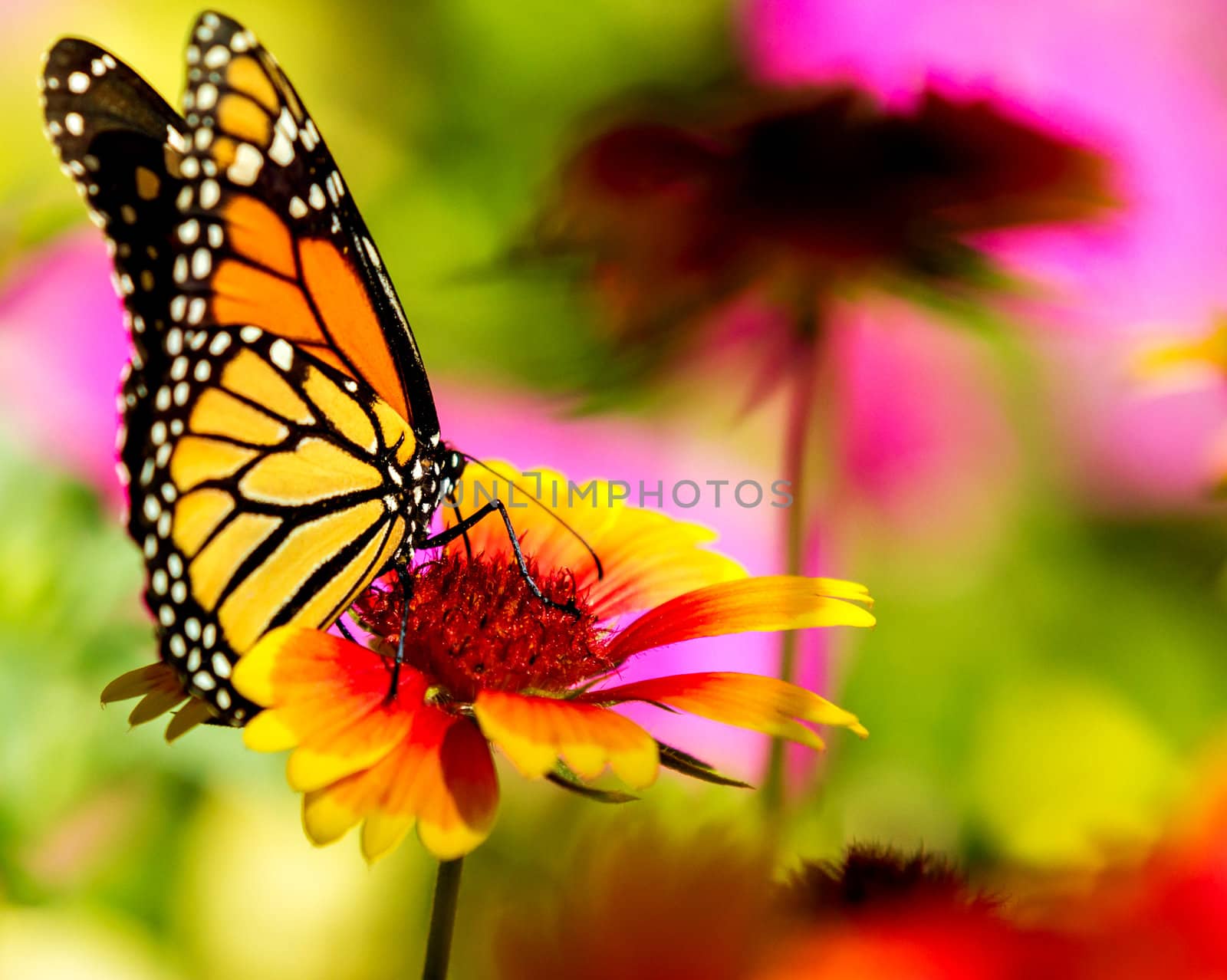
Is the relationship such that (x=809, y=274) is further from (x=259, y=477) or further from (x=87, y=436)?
(x=87, y=436)

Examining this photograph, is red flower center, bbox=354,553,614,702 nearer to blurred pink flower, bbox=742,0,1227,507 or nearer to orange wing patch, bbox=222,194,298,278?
orange wing patch, bbox=222,194,298,278

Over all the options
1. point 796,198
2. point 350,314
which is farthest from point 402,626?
point 796,198

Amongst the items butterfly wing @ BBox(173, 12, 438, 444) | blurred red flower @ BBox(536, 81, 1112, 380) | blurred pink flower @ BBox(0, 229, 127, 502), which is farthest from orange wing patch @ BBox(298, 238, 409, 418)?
blurred pink flower @ BBox(0, 229, 127, 502)

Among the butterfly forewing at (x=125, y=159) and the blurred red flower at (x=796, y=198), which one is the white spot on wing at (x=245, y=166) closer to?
the butterfly forewing at (x=125, y=159)

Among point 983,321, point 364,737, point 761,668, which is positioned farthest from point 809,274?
point 364,737

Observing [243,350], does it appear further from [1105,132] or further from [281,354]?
[1105,132]

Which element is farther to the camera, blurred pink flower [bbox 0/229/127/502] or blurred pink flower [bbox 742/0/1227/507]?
blurred pink flower [bbox 0/229/127/502]
